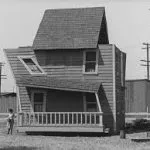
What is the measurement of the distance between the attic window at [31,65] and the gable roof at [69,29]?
1.05 meters

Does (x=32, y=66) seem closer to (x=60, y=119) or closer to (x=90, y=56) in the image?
(x=90, y=56)

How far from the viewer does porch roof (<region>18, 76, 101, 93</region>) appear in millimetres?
29047

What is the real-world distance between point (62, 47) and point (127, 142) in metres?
9.11

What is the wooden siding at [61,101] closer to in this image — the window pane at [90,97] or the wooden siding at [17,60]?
the window pane at [90,97]

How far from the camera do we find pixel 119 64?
32344mm

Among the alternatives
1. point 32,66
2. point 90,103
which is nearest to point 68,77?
point 90,103

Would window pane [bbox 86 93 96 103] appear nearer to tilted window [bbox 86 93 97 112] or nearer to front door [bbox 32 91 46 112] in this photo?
tilted window [bbox 86 93 97 112]

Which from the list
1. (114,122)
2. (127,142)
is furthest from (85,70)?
(127,142)

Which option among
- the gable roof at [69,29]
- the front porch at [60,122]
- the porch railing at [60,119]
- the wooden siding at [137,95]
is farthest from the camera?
the wooden siding at [137,95]

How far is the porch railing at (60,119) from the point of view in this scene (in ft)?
94.4

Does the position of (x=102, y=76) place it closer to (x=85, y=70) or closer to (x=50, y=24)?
(x=85, y=70)

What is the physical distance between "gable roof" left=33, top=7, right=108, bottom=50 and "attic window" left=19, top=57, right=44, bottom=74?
3.44ft

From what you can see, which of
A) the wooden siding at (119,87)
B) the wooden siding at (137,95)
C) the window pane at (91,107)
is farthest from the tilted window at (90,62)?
the wooden siding at (137,95)

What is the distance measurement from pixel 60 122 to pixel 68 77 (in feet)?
9.75
